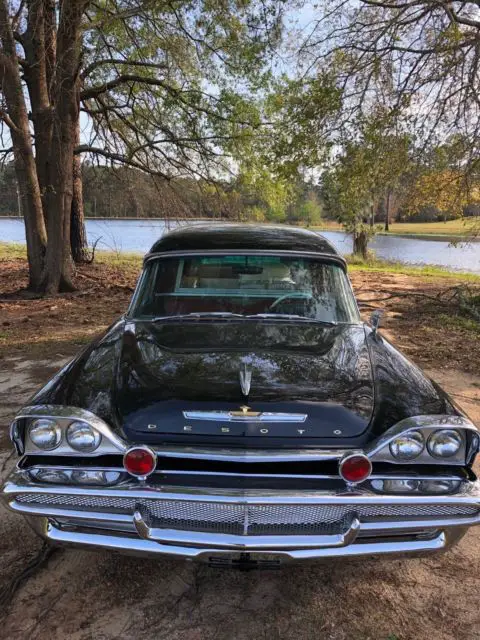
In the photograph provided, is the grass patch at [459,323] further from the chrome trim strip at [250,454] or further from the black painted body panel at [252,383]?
the chrome trim strip at [250,454]

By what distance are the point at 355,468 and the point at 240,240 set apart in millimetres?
2187

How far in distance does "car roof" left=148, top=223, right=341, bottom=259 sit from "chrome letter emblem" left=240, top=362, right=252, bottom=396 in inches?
57.8

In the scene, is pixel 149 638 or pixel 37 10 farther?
pixel 37 10

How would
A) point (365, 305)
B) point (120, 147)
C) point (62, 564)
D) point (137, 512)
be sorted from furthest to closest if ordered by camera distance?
1. point (120, 147)
2. point (365, 305)
3. point (62, 564)
4. point (137, 512)

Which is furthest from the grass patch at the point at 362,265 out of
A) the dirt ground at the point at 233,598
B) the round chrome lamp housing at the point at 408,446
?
the round chrome lamp housing at the point at 408,446

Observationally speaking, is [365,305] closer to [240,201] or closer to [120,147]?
[240,201]

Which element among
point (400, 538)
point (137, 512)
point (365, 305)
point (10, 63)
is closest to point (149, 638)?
point (137, 512)

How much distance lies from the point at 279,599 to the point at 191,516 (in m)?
0.68

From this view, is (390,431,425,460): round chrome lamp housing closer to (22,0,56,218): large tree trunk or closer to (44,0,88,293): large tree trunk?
(44,0,88,293): large tree trunk

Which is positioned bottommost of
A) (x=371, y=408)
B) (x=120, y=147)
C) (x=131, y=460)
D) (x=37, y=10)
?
(x=131, y=460)

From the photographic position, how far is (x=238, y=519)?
2094 mm

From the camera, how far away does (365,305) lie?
9.88 meters

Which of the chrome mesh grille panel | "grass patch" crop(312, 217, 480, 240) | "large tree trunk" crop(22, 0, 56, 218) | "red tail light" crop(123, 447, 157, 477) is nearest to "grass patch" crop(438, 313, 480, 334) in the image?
the chrome mesh grille panel

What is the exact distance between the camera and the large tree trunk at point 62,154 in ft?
29.5
